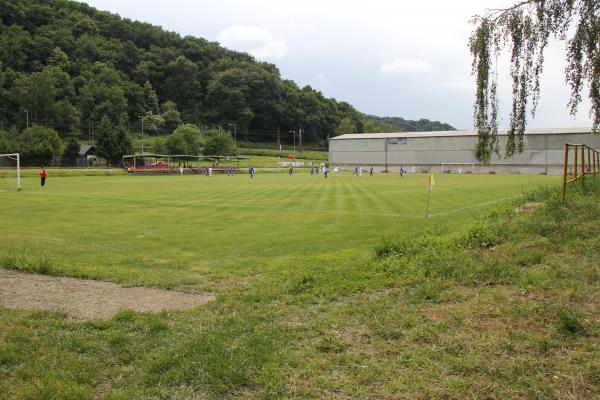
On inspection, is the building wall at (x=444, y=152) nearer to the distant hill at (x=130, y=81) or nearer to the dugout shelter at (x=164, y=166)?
the dugout shelter at (x=164, y=166)

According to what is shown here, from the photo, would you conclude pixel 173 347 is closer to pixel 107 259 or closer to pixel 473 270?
pixel 473 270

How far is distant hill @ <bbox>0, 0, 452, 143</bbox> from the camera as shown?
4806 inches

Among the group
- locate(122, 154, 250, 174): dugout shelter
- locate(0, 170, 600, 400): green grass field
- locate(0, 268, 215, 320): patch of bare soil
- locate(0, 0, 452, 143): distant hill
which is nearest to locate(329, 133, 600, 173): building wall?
locate(122, 154, 250, 174): dugout shelter

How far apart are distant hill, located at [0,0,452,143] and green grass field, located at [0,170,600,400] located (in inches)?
4678

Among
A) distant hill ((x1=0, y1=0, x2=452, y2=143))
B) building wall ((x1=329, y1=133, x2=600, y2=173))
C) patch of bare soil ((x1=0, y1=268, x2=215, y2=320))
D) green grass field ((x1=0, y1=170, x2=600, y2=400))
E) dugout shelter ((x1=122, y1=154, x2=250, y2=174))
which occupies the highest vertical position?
distant hill ((x1=0, y1=0, x2=452, y2=143))

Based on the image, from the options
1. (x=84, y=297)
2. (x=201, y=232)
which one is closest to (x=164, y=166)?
(x=201, y=232)

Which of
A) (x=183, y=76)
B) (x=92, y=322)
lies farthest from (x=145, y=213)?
(x=183, y=76)

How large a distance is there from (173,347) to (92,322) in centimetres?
156

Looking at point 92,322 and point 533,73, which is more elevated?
point 533,73

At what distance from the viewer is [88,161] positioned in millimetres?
89812

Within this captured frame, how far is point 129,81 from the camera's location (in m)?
156

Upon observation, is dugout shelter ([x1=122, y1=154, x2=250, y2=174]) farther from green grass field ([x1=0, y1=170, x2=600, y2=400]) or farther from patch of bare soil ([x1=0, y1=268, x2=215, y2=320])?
patch of bare soil ([x1=0, y1=268, x2=215, y2=320])

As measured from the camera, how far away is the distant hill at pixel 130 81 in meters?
122

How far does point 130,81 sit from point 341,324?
167m
